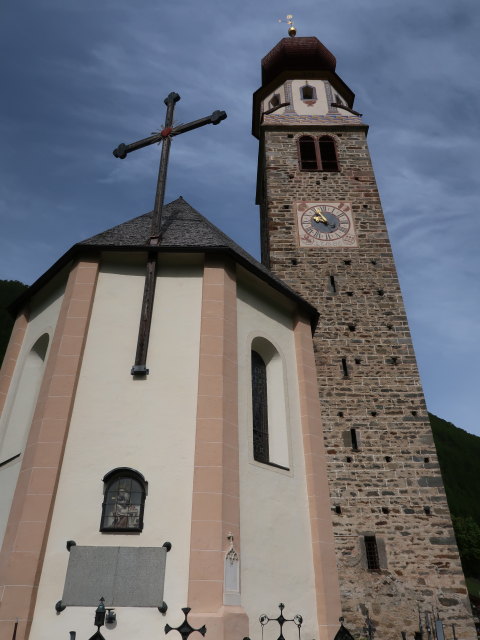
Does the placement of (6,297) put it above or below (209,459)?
above

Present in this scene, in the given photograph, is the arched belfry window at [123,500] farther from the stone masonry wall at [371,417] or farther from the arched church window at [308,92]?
the arched church window at [308,92]

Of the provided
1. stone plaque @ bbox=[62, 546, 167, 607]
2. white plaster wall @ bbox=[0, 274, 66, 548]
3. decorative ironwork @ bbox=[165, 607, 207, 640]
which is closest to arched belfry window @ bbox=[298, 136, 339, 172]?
white plaster wall @ bbox=[0, 274, 66, 548]

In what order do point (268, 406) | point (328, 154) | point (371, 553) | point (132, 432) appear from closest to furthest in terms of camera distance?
point (132, 432), point (268, 406), point (371, 553), point (328, 154)

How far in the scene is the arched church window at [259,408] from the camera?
9.08m

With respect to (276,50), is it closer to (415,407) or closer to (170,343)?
(415,407)

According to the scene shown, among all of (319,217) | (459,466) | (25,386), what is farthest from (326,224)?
(459,466)

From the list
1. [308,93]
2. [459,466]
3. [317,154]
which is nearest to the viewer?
[317,154]

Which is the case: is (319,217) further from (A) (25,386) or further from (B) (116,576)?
(B) (116,576)

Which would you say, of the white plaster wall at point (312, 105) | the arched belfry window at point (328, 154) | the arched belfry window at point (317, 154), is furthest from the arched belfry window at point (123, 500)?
the white plaster wall at point (312, 105)

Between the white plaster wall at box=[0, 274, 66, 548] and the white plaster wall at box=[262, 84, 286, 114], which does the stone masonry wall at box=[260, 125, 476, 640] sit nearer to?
the white plaster wall at box=[262, 84, 286, 114]

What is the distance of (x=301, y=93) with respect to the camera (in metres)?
21.6

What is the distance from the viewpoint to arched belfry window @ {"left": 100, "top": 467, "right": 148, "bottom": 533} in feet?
23.8

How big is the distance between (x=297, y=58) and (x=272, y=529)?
20590 mm

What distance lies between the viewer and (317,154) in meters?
19.0
